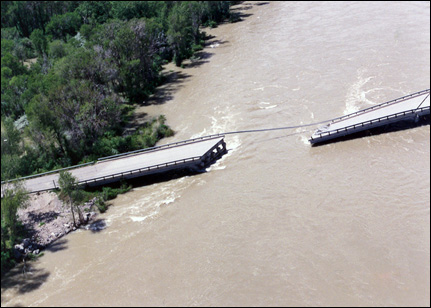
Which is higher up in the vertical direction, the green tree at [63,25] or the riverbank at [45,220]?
the green tree at [63,25]

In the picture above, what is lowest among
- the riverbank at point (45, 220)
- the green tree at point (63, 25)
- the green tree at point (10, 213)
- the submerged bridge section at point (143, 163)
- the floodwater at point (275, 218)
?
the floodwater at point (275, 218)

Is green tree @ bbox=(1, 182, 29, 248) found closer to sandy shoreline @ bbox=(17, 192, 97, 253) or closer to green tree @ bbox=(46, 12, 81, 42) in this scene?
sandy shoreline @ bbox=(17, 192, 97, 253)

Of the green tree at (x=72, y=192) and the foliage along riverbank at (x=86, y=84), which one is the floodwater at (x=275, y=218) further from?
the foliage along riverbank at (x=86, y=84)

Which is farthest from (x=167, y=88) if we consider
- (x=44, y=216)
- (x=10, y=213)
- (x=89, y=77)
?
(x=10, y=213)

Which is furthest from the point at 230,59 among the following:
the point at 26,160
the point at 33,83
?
the point at 26,160

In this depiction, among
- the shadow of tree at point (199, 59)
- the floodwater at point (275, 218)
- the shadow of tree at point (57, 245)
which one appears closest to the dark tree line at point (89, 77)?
the shadow of tree at point (199, 59)

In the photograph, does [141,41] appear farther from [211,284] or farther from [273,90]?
[211,284]

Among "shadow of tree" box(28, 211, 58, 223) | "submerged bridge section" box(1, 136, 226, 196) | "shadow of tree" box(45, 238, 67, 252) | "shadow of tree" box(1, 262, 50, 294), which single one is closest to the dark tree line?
"submerged bridge section" box(1, 136, 226, 196)
